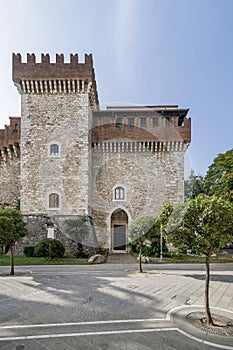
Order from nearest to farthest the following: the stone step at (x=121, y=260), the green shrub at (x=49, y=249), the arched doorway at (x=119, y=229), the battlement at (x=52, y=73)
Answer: the stone step at (x=121, y=260)
the green shrub at (x=49, y=249)
the battlement at (x=52, y=73)
the arched doorway at (x=119, y=229)

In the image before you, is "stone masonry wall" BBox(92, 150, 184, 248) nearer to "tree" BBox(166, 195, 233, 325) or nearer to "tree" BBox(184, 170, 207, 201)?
"tree" BBox(184, 170, 207, 201)

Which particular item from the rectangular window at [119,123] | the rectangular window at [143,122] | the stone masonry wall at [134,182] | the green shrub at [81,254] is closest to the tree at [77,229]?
the green shrub at [81,254]

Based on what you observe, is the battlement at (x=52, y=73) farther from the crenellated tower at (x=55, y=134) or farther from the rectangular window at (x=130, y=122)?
the rectangular window at (x=130, y=122)

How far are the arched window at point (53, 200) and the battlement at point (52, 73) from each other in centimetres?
858

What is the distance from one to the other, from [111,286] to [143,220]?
3.98 m

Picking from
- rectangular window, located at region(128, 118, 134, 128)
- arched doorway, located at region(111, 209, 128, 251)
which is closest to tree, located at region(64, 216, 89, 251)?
arched doorway, located at region(111, 209, 128, 251)

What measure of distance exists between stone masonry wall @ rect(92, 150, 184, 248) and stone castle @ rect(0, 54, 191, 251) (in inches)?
3.5

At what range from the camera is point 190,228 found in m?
5.12

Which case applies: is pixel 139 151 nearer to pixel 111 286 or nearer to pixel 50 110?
pixel 50 110

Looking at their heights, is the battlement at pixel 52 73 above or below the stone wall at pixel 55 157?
above

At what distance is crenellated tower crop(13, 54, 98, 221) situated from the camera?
17.7 metres

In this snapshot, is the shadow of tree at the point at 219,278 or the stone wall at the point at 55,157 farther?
the stone wall at the point at 55,157

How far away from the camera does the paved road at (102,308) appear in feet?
13.6

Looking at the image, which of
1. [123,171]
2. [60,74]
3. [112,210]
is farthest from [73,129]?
[112,210]
